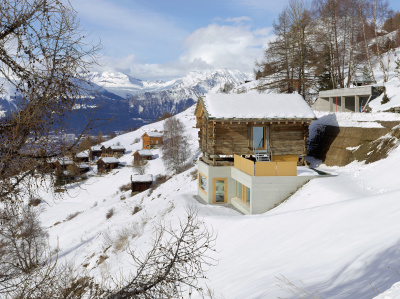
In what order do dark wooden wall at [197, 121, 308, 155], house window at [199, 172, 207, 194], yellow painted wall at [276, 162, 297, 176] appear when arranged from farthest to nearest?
house window at [199, 172, 207, 194], dark wooden wall at [197, 121, 308, 155], yellow painted wall at [276, 162, 297, 176]

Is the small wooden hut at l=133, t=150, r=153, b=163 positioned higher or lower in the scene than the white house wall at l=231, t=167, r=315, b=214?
lower

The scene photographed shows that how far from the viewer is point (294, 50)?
3356 cm

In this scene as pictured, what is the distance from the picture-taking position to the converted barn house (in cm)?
8356

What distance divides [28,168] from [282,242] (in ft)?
27.2

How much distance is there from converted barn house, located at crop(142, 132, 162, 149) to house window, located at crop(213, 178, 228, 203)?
6398 centimetres

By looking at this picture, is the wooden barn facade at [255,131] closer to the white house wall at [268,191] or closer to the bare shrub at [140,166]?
the white house wall at [268,191]

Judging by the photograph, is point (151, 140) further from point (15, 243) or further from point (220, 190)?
point (15, 243)

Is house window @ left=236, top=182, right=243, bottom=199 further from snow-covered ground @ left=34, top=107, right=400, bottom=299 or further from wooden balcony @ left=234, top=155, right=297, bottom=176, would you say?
wooden balcony @ left=234, top=155, right=297, bottom=176

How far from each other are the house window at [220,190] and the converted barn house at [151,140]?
63976 mm

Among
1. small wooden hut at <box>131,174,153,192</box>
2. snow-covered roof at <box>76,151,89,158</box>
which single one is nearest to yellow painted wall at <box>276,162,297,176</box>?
snow-covered roof at <box>76,151,89,158</box>

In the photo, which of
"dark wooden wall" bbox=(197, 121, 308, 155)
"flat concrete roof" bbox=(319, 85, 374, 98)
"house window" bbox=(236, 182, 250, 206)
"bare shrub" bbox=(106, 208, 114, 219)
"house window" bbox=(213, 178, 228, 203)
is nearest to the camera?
"house window" bbox=(236, 182, 250, 206)

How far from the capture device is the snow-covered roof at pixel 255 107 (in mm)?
20125

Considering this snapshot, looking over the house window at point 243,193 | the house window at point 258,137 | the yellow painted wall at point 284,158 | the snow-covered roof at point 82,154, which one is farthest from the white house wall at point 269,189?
the snow-covered roof at point 82,154

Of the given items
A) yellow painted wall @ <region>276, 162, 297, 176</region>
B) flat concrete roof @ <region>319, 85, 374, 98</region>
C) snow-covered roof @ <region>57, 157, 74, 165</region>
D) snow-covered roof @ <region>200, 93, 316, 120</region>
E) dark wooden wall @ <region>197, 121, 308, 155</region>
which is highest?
flat concrete roof @ <region>319, 85, 374, 98</region>
